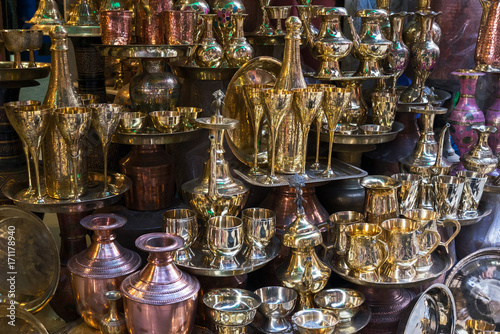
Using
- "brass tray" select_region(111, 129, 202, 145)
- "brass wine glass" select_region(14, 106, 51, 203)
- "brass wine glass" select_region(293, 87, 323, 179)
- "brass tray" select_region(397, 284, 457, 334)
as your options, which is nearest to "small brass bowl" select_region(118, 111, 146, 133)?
"brass tray" select_region(111, 129, 202, 145)

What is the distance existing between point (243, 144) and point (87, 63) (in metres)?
0.78

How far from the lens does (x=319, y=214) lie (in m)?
1.87

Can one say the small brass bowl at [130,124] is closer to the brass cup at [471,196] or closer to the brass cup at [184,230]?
the brass cup at [184,230]

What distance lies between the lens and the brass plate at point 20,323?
1489 millimetres

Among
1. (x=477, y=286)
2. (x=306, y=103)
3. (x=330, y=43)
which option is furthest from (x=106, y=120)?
(x=477, y=286)

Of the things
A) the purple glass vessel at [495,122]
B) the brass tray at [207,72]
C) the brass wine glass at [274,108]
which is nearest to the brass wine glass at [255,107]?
the brass wine glass at [274,108]

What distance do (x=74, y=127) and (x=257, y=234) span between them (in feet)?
1.98

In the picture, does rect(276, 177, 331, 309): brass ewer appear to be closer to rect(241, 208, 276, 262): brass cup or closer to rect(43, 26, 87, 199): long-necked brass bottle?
rect(241, 208, 276, 262): brass cup

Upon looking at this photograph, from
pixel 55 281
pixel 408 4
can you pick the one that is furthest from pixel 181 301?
pixel 408 4

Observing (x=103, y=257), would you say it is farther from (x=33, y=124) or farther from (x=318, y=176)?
(x=318, y=176)

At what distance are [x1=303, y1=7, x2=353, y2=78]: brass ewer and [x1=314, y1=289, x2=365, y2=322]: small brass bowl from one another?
0.75 meters

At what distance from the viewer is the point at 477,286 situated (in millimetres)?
1891

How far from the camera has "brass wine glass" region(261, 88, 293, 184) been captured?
5.37 feet

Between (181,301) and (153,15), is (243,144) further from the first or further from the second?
(181,301)
